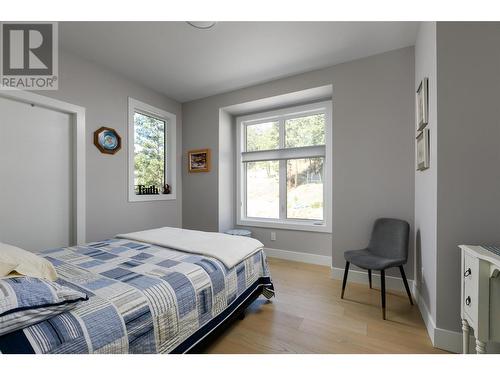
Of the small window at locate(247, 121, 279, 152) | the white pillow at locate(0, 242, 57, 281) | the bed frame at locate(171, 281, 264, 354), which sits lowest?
the bed frame at locate(171, 281, 264, 354)

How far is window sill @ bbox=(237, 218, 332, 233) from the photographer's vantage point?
317 cm

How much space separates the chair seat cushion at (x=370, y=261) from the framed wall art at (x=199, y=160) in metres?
2.43

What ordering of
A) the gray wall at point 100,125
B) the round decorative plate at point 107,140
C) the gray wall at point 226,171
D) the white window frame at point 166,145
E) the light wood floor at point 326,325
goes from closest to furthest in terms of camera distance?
the light wood floor at point 326,325 → the gray wall at point 100,125 → the round decorative plate at point 107,140 → the white window frame at point 166,145 → the gray wall at point 226,171

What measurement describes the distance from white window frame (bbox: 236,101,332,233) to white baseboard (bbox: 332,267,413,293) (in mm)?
593

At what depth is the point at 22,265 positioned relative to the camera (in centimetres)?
114

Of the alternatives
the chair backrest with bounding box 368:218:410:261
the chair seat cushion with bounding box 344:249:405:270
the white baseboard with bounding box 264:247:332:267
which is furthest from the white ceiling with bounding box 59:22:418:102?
the white baseboard with bounding box 264:247:332:267

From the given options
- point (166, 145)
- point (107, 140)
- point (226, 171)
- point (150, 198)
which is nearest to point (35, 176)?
point (107, 140)

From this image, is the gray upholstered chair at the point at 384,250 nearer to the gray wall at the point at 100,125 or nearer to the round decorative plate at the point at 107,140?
the gray wall at the point at 100,125

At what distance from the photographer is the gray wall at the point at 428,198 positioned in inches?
62.1

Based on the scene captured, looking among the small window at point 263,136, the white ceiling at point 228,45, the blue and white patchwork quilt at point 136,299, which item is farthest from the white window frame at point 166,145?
the blue and white patchwork quilt at point 136,299

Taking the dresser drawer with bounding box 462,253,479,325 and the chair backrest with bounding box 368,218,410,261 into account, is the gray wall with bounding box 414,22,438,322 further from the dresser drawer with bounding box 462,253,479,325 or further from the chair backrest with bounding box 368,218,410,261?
the dresser drawer with bounding box 462,253,479,325

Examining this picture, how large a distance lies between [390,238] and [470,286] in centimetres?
105

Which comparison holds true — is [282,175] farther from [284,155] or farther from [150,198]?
[150,198]
